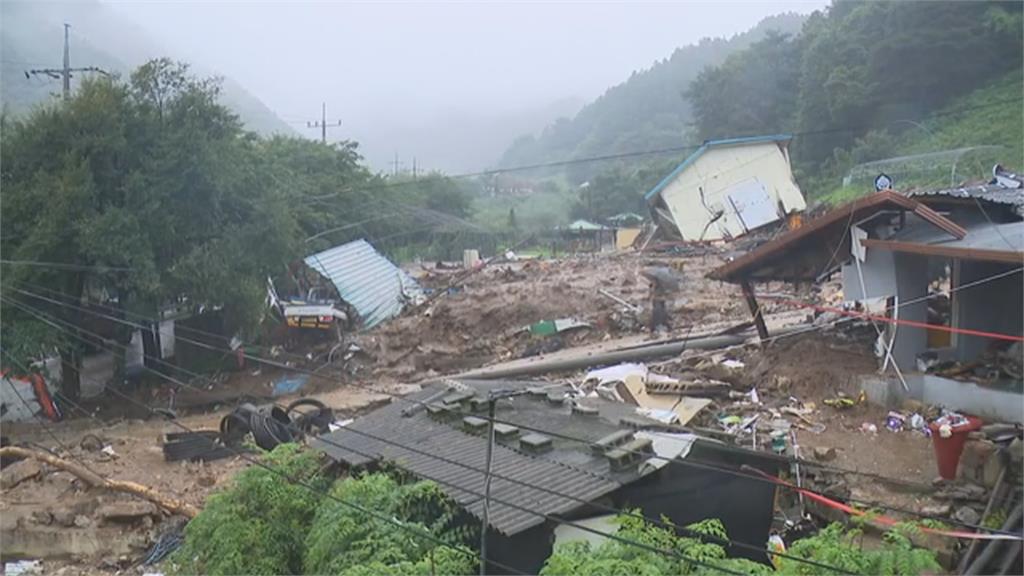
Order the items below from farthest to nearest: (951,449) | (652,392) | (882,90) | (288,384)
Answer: (882,90) < (288,384) < (652,392) < (951,449)

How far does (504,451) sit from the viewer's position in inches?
304

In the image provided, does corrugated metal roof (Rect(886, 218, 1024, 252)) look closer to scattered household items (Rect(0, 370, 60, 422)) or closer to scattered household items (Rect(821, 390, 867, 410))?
scattered household items (Rect(821, 390, 867, 410))

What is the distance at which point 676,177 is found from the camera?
2805cm

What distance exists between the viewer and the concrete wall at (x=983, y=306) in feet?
33.5

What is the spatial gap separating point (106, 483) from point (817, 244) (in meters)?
11.7

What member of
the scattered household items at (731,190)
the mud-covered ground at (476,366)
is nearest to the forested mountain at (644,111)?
the scattered household items at (731,190)

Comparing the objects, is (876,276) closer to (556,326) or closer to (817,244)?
(817,244)

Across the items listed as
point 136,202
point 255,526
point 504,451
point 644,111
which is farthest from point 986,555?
point 644,111

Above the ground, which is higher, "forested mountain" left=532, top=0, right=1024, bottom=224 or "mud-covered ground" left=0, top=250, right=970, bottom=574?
"forested mountain" left=532, top=0, right=1024, bottom=224

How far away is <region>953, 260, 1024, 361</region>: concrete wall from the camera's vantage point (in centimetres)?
1022

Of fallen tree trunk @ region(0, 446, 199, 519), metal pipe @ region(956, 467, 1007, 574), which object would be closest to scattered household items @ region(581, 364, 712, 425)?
metal pipe @ region(956, 467, 1007, 574)

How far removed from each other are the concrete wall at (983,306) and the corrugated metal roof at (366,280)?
17.3 metres

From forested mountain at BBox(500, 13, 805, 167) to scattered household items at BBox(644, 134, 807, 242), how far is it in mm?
31970

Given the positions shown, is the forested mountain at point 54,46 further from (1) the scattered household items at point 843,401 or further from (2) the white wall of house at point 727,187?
(1) the scattered household items at point 843,401
